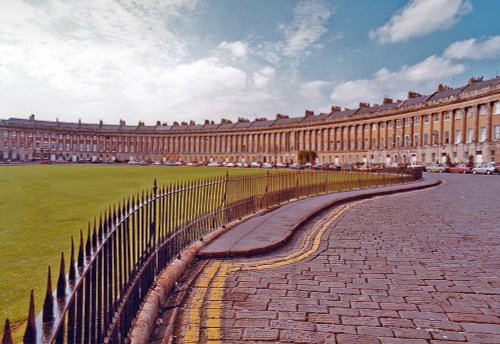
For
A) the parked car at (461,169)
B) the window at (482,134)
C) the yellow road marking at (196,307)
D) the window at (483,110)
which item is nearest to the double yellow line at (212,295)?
the yellow road marking at (196,307)

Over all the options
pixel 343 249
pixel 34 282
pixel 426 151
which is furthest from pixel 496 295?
pixel 426 151

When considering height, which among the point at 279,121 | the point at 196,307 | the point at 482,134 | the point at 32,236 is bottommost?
the point at 32,236

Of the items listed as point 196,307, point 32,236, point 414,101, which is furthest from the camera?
point 414,101

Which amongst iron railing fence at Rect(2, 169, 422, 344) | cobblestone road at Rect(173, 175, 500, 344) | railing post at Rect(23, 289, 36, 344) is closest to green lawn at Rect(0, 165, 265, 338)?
iron railing fence at Rect(2, 169, 422, 344)

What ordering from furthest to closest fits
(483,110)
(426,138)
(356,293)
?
(426,138)
(483,110)
(356,293)

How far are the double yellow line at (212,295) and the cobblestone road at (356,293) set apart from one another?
0.01 metres

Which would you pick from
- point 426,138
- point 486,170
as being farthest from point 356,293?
point 426,138

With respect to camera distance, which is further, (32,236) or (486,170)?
(486,170)

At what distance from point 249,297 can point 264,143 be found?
10856 centimetres

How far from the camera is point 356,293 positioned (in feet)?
16.6

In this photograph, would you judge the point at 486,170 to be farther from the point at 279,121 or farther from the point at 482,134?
the point at 279,121

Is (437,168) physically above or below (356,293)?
above

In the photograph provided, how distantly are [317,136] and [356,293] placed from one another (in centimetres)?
9475

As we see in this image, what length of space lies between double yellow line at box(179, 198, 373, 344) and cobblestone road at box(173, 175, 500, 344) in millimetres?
13
